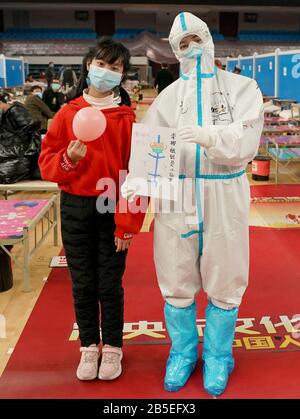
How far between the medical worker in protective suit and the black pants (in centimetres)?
20

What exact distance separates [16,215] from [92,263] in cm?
164

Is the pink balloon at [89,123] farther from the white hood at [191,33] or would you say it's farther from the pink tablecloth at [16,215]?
the pink tablecloth at [16,215]

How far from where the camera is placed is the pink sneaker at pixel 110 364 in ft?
7.67

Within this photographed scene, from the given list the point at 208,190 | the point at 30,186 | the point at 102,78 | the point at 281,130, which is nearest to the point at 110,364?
the point at 208,190

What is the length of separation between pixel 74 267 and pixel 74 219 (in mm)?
218

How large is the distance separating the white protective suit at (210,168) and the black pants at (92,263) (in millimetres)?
218

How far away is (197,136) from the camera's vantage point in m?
1.92

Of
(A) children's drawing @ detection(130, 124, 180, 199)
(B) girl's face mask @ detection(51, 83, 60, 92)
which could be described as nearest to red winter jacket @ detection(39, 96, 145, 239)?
(A) children's drawing @ detection(130, 124, 180, 199)

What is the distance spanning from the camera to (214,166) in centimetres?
206

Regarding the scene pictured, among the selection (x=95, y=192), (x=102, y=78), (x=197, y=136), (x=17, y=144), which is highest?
(x=102, y=78)

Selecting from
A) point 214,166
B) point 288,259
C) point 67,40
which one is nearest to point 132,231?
point 214,166

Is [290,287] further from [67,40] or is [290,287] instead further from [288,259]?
[67,40]

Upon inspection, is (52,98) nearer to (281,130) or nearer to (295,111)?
(281,130)
